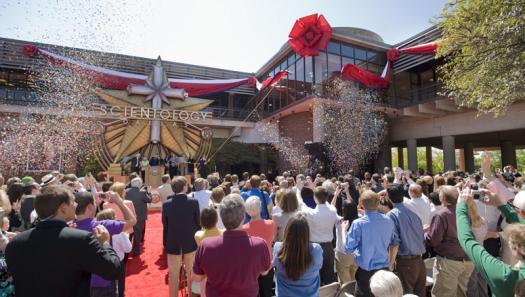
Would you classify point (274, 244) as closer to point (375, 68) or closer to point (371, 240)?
point (371, 240)

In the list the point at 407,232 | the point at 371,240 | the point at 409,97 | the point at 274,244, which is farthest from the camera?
the point at 409,97

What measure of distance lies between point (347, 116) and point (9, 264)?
16.8 meters

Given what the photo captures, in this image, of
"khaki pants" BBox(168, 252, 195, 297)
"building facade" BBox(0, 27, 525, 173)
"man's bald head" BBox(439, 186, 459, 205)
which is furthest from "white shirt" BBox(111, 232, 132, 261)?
"building facade" BBox(0, 27, 525, 173)

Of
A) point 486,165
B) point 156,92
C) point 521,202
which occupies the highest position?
point 156,92

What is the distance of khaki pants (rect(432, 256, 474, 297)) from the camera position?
10.8 ft

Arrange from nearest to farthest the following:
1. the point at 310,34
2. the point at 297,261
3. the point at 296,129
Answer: the point at 297,261 < the point at 310,34 < the point at 296,129

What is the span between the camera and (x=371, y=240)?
3.01 metres

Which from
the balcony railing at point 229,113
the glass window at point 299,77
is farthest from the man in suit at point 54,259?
the balcony railing at point 229,113

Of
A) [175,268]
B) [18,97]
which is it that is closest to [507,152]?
[175,268]

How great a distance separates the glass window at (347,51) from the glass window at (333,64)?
73 cm

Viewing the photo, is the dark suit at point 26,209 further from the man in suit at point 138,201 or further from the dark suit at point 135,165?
the dark suit at point 135,165

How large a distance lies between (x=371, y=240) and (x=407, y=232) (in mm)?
603

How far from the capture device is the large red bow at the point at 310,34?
16578mm

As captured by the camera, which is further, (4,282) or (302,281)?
(302,281)
